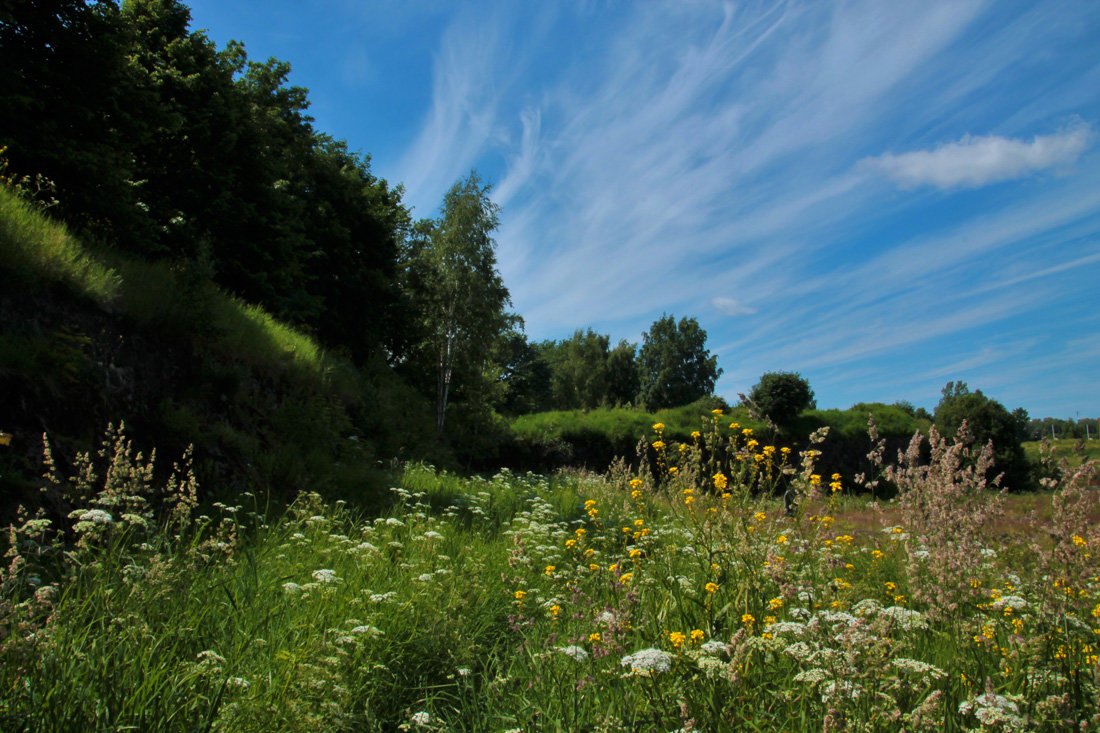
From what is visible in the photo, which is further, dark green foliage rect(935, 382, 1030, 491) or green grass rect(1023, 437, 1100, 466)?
dark green foliage rect(935, 382, 1030, 491)

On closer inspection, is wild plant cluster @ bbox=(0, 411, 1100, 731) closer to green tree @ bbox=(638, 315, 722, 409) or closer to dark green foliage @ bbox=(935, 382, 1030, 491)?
dark green foliage @ bbox=(935, 382, 1030, 491)

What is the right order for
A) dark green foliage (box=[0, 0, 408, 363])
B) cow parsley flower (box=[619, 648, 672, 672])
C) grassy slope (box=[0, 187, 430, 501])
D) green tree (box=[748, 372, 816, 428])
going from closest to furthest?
cow parsley flower (box=[619, 648, 672, 672]) → grassy slope (box=[0, 187, 430, 501]) → dark green foliage (box=[0, 0, 408, 363]) → green tree (box=[748, 372, 816, 428])

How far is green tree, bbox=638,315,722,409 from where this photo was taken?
127 ft

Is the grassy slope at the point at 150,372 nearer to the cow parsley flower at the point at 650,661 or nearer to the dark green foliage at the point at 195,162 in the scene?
the dark green foliage at the point at 195,162

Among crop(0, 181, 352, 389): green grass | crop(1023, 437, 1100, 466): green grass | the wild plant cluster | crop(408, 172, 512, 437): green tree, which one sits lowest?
the wild plant cluster

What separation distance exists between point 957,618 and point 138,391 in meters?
6.48

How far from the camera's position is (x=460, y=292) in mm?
16750

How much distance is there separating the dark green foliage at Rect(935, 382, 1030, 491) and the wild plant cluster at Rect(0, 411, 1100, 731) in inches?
650

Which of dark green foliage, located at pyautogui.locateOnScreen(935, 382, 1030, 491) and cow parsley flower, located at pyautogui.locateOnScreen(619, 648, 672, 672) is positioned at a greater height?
dark green foliage, located at pyautogui.locateOnScreen(935, 382, 1030, 491)

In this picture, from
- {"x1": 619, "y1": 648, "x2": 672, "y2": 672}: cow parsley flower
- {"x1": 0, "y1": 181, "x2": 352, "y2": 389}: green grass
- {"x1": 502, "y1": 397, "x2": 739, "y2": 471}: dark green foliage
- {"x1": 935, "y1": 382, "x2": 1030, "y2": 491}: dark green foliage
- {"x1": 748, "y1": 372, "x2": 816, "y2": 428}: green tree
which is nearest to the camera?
{"x1": 619, "y1": 648, "x2": 672, "y2": 672}: cow parsley flower

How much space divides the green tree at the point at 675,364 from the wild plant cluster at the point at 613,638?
35779 mm

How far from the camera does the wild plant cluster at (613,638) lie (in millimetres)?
1568

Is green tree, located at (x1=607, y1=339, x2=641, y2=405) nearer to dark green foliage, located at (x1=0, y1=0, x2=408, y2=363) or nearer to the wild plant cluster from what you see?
dark green foliage, located at (x1=0, y1=0, x2=408, y2=363)

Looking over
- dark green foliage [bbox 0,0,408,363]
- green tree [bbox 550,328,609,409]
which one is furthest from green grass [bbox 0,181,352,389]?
green tree [bbox 550,328,609,409]
